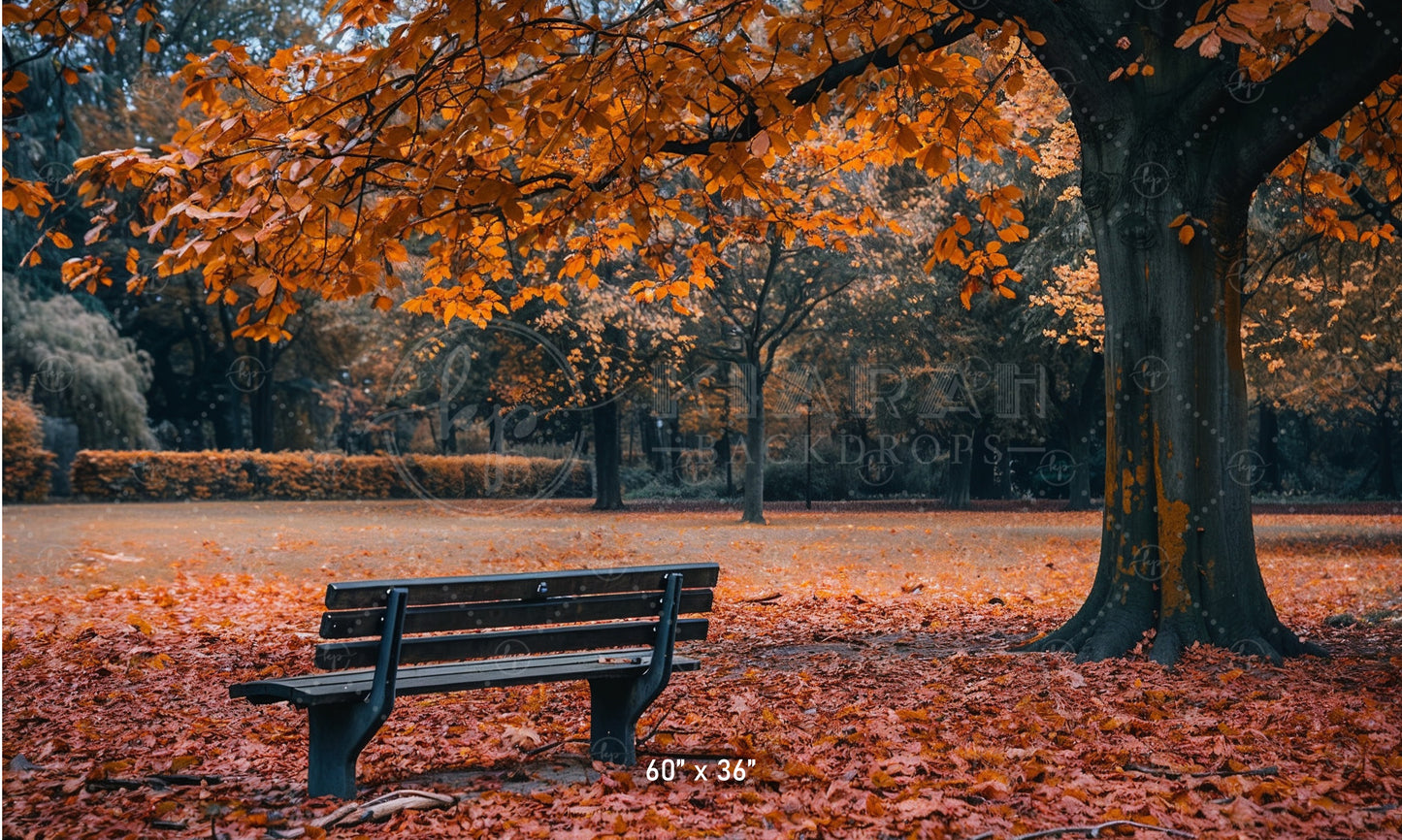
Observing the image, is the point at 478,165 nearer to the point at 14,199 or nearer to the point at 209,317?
the point at 14,199

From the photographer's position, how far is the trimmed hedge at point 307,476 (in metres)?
26.9

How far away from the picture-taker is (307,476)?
31.2 meters

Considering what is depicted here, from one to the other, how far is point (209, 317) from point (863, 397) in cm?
2319

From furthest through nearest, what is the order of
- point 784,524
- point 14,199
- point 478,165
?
point 784,524, point 478,165, point 14,199

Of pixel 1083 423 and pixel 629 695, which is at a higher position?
pixel 1083 423

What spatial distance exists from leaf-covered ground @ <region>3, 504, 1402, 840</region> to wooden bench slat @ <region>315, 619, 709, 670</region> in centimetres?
49

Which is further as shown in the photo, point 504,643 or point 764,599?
point 764,599

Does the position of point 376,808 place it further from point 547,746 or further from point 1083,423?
point 1083,423

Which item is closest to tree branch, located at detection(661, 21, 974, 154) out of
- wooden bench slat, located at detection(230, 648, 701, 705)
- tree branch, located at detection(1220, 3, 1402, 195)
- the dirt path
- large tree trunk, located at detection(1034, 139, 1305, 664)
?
large tree trunk, located at detection(1034, 139, 1305, 664)

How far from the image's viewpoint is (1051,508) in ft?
102

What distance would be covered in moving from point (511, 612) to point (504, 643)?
188 millimetres

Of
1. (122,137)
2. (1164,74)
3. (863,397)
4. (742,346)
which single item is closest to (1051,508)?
(863,397)

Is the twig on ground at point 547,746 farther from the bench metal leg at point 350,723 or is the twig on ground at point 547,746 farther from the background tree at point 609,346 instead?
the background tree at point 609,346

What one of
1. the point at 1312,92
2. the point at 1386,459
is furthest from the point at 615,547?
the point at 1386,459
